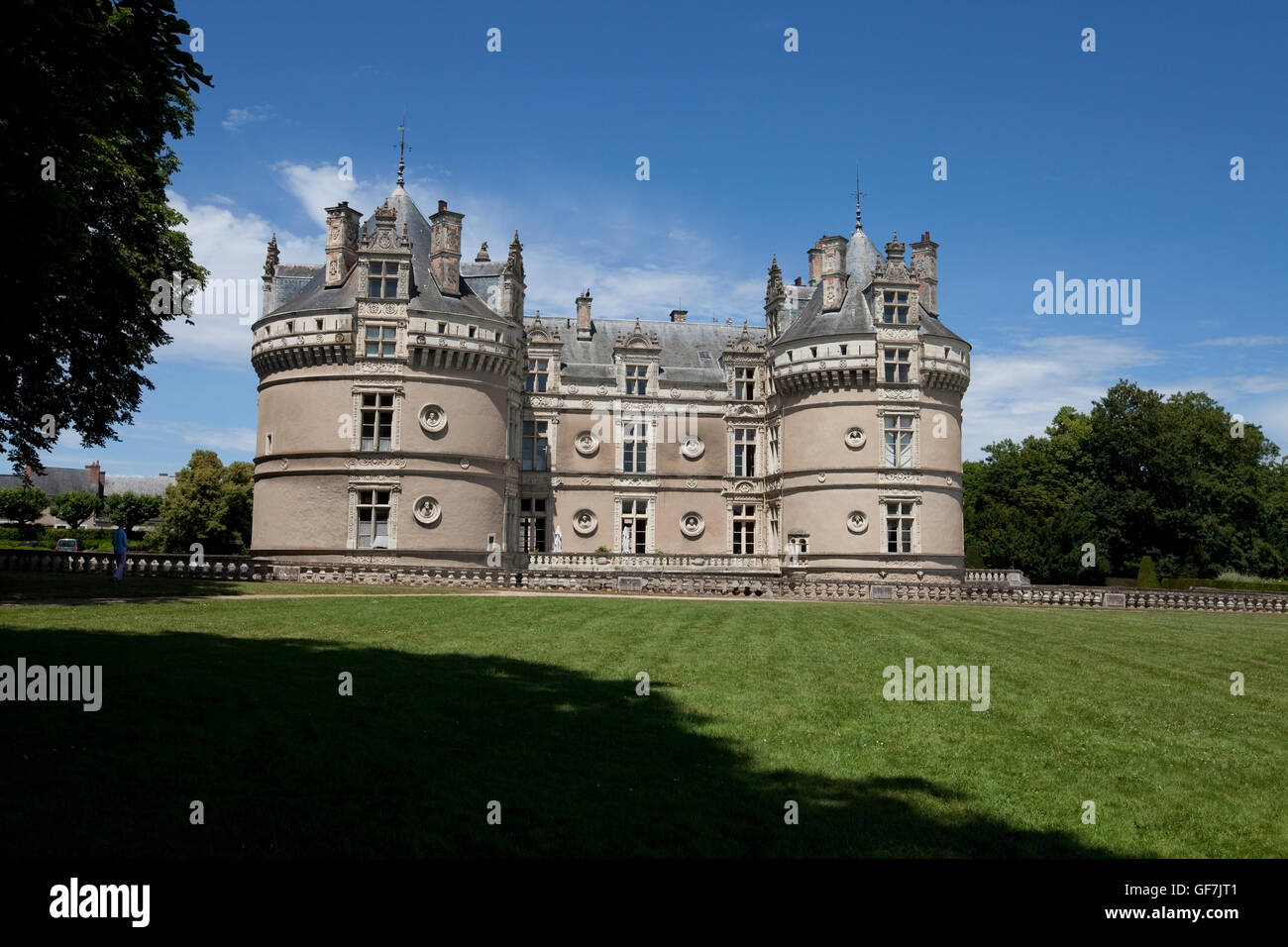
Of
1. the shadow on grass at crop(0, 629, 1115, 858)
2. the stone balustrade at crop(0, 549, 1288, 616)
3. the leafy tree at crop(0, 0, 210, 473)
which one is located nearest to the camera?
the shadow on grass at crop(0, 629, 1115, 858)

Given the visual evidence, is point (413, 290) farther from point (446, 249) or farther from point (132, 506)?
point (132, 506)

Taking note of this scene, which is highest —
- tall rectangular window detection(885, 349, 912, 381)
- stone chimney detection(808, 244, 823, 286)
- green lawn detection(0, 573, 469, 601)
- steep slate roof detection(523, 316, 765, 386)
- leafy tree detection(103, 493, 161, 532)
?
stone chimney detection(808, 244, 823, 286)

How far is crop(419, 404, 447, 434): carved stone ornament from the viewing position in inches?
1544

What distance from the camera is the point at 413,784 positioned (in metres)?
7.76

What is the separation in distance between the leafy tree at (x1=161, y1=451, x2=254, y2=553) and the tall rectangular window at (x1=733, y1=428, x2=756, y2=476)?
3403cm

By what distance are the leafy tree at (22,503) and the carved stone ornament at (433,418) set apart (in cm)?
Answer: 6308

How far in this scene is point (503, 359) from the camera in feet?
135

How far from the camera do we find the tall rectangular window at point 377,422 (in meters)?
39.2

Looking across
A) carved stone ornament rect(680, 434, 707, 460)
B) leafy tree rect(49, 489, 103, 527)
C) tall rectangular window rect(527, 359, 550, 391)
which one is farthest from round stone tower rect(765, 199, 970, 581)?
leafy tree rect(49, 489, 103, 527)

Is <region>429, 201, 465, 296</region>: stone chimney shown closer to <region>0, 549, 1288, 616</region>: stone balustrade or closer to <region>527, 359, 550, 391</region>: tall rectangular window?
<region>527, 359, 550, 391</region>: tall rectangular window

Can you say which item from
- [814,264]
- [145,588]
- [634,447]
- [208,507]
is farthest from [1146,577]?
[208,507]

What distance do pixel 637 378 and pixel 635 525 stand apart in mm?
7334
